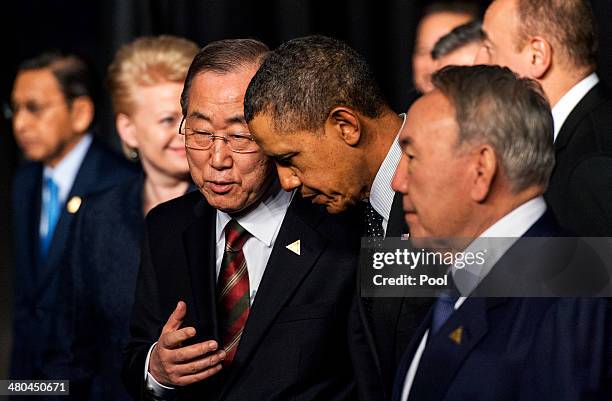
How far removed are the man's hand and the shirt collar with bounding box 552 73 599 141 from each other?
1.14 meters

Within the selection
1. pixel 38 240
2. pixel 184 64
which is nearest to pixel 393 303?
pixel 184 64

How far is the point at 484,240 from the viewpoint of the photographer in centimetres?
185

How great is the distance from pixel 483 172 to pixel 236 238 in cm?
77

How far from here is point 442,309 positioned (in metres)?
1.96

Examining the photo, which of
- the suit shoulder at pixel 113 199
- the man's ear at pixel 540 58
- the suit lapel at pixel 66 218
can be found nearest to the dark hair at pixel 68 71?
the suit lapel at pixel 66 218

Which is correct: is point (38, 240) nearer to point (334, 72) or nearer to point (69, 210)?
point (69, 210)

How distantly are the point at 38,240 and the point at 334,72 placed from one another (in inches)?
73.1

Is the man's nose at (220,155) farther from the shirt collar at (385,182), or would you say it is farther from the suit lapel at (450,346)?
the suit lapel at (450,346)

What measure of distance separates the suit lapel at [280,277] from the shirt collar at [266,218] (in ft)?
0.15

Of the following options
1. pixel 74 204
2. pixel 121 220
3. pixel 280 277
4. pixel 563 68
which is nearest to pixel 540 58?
pixel 563 68

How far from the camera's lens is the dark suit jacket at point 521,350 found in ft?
5.65

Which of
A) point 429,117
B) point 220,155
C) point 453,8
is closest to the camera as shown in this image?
point 429,117

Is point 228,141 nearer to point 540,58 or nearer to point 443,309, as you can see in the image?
point 443,309

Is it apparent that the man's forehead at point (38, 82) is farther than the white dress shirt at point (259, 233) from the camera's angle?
Yes
